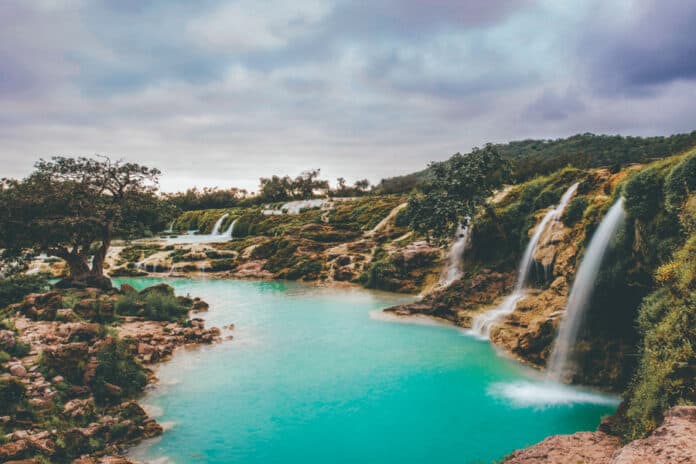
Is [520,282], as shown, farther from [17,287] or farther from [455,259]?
[17,287]

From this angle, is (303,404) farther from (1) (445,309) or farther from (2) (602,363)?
(1) (445,309)

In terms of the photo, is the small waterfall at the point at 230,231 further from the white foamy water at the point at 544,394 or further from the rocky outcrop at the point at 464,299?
the white foamy water at the point at 544,394

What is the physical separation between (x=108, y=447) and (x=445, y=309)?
16.5 metres

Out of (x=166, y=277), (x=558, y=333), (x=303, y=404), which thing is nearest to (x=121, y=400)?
(x=303, y=404)

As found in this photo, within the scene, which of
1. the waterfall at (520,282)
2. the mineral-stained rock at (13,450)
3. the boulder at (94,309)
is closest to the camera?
the mineral-stained rock at (13,450)

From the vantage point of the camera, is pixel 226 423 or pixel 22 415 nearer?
pixel 22 415

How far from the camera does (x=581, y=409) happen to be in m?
12.0

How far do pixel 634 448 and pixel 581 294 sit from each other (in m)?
10.4

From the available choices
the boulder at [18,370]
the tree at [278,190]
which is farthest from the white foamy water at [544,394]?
the tree at [278,190]

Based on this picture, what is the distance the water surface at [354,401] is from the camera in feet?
33.8

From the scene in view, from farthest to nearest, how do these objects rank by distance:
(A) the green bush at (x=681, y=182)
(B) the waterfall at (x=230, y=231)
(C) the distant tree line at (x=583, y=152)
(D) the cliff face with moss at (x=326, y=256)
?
(B) the waterfall at (x=230, y=231)
(C) the distant tree line at (x=583, y=152)
(D) the cliff face with moss at (x=326, y=256)
(A) the green bush at (x=681, y=182)

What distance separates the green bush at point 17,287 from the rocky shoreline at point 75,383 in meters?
4.03

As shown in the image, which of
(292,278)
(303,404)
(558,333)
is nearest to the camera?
(303,404)

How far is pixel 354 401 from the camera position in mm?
12750
